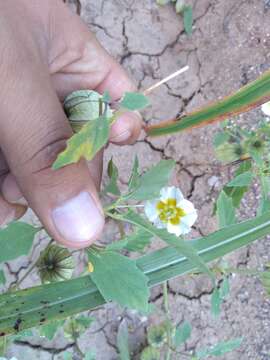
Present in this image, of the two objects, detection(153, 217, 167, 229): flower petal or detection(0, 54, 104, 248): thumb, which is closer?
detection(0, 54, 104, 248): thumb

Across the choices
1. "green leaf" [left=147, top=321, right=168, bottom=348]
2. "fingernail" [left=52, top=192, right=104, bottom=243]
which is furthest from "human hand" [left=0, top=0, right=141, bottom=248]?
"green leaf" [left=147, top=321, right=168, bottom=348]

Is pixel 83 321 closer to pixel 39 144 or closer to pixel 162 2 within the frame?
pixel 39 144

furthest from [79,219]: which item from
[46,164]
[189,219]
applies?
[189,219]

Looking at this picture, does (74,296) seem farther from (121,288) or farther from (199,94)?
(199,94)

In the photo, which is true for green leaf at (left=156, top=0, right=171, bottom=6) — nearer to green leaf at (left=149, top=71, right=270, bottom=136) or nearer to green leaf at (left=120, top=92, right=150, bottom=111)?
green leaf at (left=149, top=71, right=270, bottom=136)

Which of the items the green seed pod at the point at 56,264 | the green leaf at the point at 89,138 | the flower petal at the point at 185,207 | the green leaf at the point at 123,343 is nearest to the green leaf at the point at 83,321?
the green leaf at the point at 123,343

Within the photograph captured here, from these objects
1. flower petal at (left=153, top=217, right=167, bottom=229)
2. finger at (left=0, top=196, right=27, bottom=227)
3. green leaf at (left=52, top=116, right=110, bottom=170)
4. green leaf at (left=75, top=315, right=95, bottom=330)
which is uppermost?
green leaf at (left=52, top=116, right=110, bottom=170)
